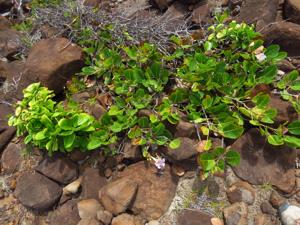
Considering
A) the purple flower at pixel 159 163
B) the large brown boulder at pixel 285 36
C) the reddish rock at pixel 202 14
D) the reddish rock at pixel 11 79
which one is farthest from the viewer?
the reddish rock at pixel 202 14

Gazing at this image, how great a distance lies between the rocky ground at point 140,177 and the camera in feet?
8.32

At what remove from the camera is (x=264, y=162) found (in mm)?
2598

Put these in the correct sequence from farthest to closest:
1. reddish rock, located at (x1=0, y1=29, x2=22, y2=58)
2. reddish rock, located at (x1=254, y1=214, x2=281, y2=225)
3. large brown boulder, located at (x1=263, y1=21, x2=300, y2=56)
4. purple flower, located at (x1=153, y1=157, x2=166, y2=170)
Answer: reddish rock, located at (x1=0, y1=29, x2=22, y2=58)
large brown boulder, located at (x1=263, y1=21, x2=300, y2=56)
purple flower, located at (x1=153, y1=157, x2=166, y2=170)
reddish rock, located at (x1=254, y1=214, x2=281, y2=225)

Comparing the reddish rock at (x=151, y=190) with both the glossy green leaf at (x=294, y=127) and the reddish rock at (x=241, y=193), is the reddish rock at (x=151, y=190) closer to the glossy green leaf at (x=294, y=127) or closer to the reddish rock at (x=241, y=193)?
the reddish rock at (x=241, y=193)

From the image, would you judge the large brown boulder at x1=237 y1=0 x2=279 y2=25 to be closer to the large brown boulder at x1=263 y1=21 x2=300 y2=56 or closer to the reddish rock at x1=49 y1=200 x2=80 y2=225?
the large brown boulder at x1=263 y1=21 x2=300 y2=56

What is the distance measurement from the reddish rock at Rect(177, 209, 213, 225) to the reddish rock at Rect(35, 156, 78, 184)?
1.02m

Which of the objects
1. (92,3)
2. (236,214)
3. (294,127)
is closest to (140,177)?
(236,214)

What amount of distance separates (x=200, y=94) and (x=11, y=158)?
1.87 metres

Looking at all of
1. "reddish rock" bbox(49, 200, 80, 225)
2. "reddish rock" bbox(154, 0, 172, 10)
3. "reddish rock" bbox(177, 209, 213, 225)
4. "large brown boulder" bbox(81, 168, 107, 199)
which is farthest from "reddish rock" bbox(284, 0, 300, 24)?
"reddish rock" bbox(49, 200, 80, 225)

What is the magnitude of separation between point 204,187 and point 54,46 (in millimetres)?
→ 1930

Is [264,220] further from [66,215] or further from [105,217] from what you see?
[66,215]

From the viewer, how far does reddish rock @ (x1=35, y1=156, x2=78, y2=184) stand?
287cm

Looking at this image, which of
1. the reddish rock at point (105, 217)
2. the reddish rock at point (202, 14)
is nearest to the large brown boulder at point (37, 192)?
the reddish rock at point (105, 217)

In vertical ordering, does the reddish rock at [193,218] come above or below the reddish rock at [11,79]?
below
